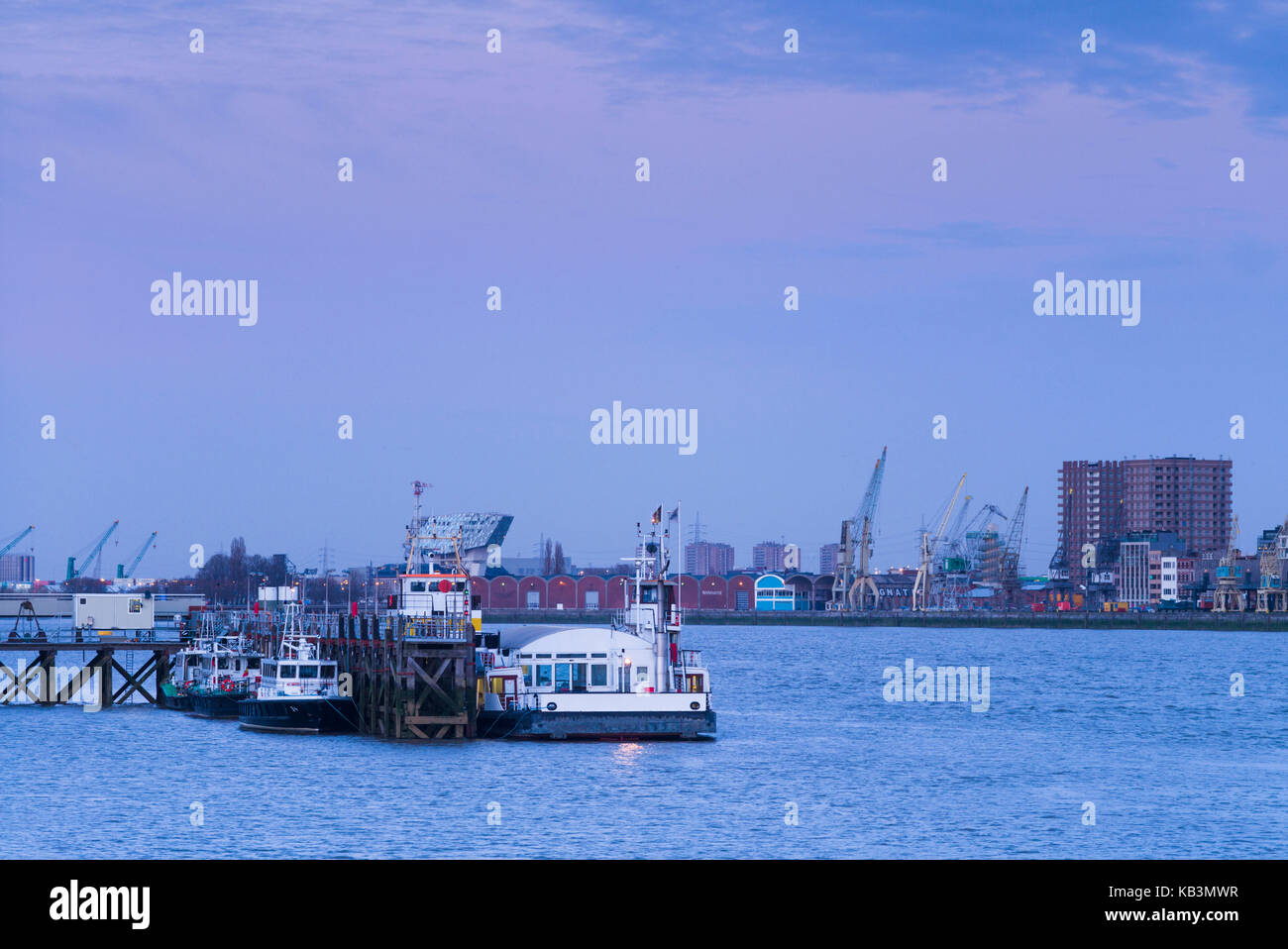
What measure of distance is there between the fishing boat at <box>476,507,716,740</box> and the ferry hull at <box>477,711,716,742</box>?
3 cm

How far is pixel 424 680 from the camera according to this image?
167 ft

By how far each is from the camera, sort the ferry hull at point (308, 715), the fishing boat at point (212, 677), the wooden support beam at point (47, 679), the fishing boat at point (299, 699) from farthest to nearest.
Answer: the wooden support beam at point (47, 679) < the fishing boat at point (212, 677) < the fishing boat at point (299, 699) < the ferry hull at point (308, 715)

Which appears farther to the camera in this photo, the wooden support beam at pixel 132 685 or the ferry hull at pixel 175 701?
the wooden support beam at pixel 132 685

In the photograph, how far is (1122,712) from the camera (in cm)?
7500

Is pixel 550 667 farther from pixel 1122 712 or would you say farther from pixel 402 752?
pixel 1122 712

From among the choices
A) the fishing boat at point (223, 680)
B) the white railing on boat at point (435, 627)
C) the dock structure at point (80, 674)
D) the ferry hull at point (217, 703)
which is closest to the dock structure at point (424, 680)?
the white railing on boat at point (435, 627)

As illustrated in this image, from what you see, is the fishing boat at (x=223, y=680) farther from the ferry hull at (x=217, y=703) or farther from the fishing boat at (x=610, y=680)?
the fishing boat at (x=610, y=680)

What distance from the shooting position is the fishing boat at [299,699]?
57219 mm

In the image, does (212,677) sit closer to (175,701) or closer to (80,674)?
(175,701)

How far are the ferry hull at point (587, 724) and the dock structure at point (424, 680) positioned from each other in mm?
1068

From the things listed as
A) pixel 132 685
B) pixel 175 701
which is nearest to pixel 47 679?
pixel 132 685

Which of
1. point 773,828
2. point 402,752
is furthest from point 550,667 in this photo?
point 773,828

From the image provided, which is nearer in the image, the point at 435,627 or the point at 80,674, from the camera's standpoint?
the point at 435,627

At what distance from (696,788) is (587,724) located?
32.2 feet
